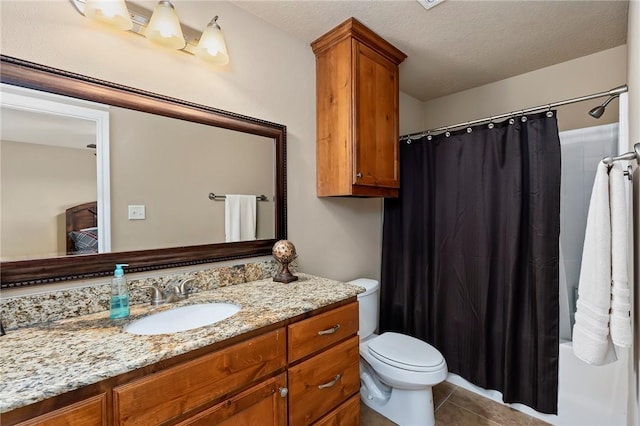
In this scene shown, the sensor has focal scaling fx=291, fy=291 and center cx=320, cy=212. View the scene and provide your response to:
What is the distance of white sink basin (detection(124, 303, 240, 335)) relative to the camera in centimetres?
108

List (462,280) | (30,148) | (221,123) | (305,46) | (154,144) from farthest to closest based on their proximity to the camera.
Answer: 1. (462,280)
2. (305,46)
3. (221,123)
4. (154,144)
5. (30,148)

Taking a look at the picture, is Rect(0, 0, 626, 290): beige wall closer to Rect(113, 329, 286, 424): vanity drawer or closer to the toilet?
the toilet

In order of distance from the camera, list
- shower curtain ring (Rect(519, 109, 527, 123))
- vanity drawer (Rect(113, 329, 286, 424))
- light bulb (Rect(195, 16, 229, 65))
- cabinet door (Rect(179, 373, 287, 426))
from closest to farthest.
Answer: vanity drawer (Rect(113, 329, 286, 424)) < cabinet door (Rect(179, 373, 287, 426)) < light bulb (Rect(195, 16, 229, 65)) < shower curtain ring (Rect(519, 109, 527, 123))

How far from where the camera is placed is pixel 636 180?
3.83 ft

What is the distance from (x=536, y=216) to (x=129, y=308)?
2118mm

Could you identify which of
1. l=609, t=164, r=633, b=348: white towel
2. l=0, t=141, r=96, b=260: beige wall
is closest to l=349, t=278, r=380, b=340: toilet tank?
l=609, t=164, r=633, b=348: white towel

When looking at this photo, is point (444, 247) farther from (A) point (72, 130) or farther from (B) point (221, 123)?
(A) point (72, 130)

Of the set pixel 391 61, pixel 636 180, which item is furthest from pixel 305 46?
pixel 636 180

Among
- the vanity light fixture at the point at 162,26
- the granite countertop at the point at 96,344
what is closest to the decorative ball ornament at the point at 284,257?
the granite countertop at the point at 96,344

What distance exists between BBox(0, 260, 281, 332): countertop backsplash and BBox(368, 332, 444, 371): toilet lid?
0.96 m

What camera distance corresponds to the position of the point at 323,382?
1.24 m

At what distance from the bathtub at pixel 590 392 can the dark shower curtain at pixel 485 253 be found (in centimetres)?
7

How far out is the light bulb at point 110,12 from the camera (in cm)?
107

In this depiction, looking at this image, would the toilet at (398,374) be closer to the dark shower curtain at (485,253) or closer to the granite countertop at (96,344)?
the dark shower curtain at (485,253)
